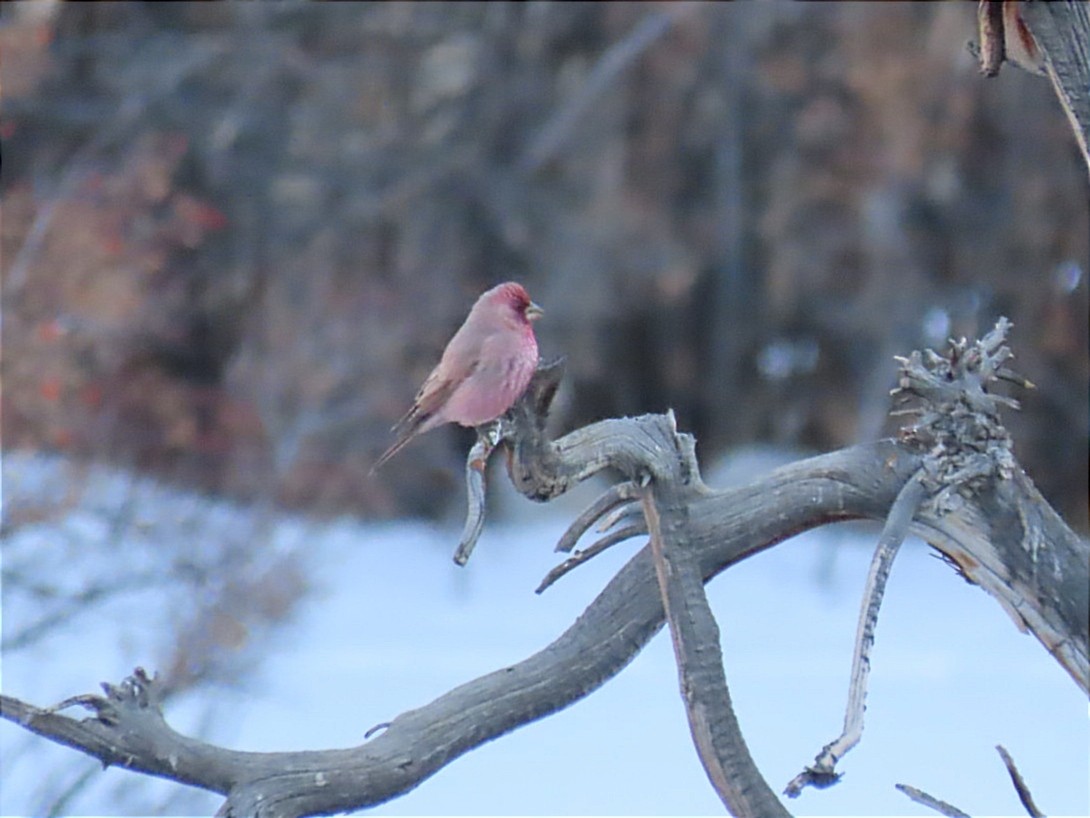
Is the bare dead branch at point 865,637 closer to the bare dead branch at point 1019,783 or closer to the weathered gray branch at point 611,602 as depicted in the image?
the weathered gray branch at point 611,602

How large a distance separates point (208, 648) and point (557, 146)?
11.9 feet

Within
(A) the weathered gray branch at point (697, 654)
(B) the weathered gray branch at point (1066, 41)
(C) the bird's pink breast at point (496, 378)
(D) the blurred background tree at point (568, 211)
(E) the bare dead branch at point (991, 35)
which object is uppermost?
(D) the blurred background tree at point (568, 211)

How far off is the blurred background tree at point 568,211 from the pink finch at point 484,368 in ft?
15.5

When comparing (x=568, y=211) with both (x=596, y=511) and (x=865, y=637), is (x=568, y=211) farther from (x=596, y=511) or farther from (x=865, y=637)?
(x=865, y=637)

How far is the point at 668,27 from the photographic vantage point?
8148 millimetres

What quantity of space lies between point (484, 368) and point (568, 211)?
619cm

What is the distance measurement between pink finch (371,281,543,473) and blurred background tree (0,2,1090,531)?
4714mm

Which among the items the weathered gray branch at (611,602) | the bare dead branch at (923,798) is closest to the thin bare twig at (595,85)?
the weathered gray branch at (611,602)

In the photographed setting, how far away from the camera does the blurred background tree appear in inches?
303

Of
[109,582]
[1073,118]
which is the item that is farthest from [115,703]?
[109,582]

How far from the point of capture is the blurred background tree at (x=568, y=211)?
771 centimetres

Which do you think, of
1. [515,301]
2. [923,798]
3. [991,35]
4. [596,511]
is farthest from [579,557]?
[991,35]

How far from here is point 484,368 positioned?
7.80 feet

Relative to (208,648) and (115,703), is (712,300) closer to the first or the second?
(208,648)
